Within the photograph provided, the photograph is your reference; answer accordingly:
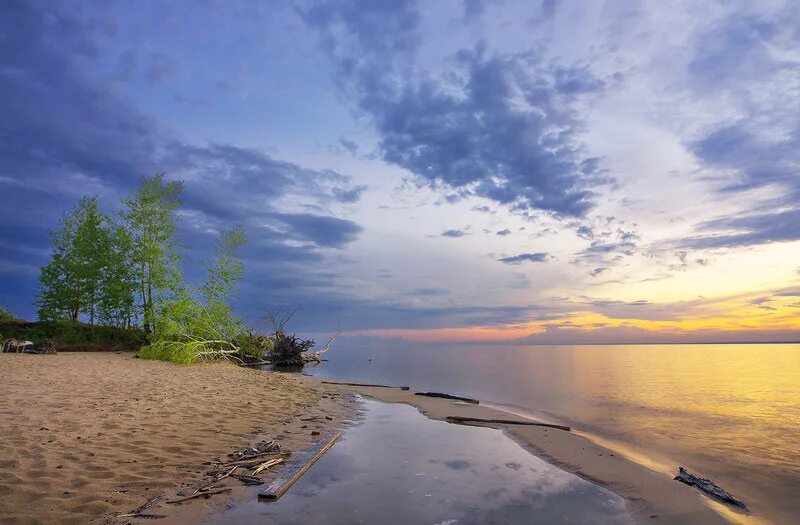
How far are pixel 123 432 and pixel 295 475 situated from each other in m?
3.76

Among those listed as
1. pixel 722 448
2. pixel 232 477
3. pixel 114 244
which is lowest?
pixel 722 448

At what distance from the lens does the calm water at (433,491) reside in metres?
5.13

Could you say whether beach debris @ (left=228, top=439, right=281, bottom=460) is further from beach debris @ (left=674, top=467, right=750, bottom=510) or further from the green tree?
the green tree

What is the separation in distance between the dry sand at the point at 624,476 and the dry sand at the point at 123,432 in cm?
467

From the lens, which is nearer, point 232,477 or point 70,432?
point 232,477

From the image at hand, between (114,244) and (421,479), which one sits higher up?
(114,244)

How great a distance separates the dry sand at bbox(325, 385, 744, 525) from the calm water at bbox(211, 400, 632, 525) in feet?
1.05

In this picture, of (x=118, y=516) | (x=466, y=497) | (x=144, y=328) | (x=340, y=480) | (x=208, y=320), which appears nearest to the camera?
(x=118, y=516)

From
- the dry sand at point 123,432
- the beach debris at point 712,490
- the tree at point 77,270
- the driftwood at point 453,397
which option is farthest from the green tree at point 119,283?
the beach debris at point 712,490

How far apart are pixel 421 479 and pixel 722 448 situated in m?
8.06

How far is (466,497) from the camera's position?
585 centimetres

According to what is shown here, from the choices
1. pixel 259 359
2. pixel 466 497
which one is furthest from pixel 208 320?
pixel 466 497

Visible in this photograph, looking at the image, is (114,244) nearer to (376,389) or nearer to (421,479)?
(376,389)

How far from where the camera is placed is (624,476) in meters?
7.19
